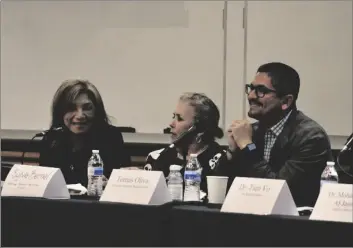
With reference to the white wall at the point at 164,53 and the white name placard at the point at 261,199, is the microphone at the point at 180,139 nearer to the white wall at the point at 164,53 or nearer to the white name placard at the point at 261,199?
the white name placard at the point at 261,199

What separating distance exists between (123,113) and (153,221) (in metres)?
2.45

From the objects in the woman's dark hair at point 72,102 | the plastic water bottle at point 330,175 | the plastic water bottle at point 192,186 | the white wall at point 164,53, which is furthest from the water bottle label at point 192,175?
the white wall at point 164,53

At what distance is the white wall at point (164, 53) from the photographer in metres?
4.21

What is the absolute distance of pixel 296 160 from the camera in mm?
2738

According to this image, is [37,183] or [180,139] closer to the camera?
[37,183]

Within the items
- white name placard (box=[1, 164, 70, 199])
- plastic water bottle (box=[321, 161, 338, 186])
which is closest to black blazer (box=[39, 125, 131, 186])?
white name placard (box=[1, 164, 70, 199])

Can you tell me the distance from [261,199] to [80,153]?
5.20 ft

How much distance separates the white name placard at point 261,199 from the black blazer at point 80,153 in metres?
1.31

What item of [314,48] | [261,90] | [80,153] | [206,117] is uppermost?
[314,48]

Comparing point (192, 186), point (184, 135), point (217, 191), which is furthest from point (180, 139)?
point (217, 191)

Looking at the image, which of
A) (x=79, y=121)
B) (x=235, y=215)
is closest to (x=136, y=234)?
(x=235, y=215)

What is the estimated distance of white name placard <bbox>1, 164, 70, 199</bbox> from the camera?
2477 mm

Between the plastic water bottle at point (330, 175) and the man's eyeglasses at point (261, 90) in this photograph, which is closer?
the plastic water bottle at point (330, 175)

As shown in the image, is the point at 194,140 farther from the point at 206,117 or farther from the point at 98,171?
the point at 98,171
